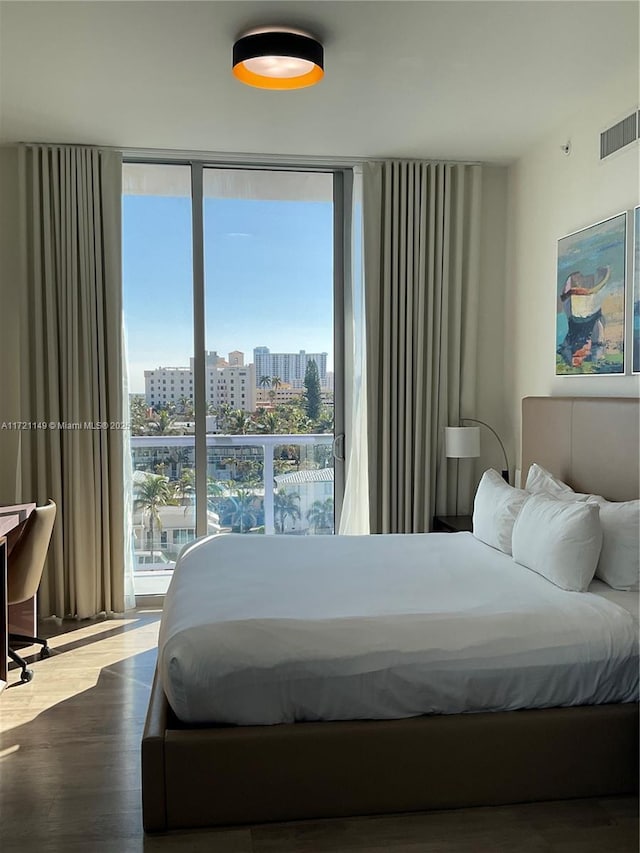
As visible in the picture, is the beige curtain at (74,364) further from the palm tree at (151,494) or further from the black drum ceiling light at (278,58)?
the black drum ceiling light at (278,58)

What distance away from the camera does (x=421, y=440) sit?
4.96 m

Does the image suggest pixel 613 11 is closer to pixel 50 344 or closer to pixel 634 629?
pixel 634 629

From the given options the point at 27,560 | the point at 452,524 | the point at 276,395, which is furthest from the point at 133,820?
the point at 276,395

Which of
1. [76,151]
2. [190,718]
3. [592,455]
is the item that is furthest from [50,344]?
[592,455]

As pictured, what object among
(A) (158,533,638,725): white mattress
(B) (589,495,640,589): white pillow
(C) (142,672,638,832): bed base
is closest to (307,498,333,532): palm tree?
(A) (158,533,638,725): white mattress

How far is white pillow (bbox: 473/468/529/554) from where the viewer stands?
12.0ft

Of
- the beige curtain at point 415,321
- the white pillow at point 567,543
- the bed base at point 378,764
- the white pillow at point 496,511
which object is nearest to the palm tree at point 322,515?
the beige curtain at point 415,321

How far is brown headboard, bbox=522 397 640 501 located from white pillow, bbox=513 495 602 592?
1.13 feet

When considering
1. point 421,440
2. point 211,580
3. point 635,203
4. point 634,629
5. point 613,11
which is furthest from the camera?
point 421,440

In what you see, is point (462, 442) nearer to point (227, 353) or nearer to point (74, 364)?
point (227, 353)

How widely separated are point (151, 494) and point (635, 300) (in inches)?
125

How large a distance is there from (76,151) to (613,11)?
306cm

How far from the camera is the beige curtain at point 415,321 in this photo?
16.1ft

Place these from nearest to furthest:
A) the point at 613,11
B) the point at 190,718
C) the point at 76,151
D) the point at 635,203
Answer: the point at 190,718, the point at 613,11, the point at 635,203, the point at 76,151
